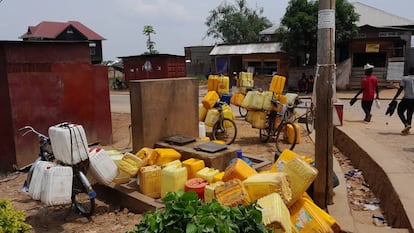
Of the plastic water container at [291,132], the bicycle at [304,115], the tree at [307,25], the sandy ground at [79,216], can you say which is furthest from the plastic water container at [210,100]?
the tree at [307,25]

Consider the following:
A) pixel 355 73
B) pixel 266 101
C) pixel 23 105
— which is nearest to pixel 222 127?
pixel 266 101

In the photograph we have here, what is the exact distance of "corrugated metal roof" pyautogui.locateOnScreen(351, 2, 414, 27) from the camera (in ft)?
84.7

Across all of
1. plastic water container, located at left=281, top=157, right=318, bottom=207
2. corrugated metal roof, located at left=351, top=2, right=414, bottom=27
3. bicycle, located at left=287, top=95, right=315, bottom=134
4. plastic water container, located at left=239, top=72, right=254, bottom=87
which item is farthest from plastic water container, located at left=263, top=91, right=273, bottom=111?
corrugated metal roof, located at left=351, top=2, right=414, bottom=27

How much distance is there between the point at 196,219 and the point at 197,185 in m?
2.35

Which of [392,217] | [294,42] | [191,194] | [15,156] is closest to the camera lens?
[191,194]

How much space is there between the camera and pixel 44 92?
7.55 meters

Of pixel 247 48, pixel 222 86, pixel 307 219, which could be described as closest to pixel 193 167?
pixel 307 219

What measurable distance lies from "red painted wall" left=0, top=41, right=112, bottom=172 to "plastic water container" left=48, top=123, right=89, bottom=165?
295cm

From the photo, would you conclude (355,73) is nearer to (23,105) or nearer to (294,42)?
(294,42)

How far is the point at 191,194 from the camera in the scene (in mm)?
2377

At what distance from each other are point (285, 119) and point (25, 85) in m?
5.66

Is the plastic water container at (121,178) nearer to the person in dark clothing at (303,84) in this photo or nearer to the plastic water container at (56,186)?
the plastic water container at (56,186)

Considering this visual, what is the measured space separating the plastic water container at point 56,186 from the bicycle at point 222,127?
4.77m

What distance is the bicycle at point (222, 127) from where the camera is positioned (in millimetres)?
8906
